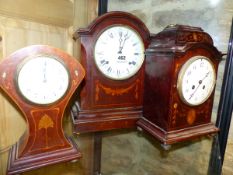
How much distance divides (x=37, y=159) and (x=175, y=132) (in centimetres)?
51

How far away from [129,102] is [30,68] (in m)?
0.43

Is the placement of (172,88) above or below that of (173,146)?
above

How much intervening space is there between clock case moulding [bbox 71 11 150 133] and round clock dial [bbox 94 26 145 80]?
0.06 feet

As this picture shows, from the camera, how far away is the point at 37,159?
0.73 metres

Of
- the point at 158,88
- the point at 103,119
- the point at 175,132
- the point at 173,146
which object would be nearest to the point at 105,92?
the point at 103,119

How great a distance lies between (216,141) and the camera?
948 millimetres

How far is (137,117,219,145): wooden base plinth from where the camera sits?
0.77m

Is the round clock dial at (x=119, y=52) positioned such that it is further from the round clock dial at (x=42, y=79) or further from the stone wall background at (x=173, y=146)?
the stone wall background at (x=173, y=146)

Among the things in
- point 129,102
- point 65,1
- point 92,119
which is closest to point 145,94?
point 129,102

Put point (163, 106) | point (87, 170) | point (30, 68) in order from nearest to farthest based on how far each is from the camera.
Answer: point (30, 68)
point (163, 106)
point (87, 170)

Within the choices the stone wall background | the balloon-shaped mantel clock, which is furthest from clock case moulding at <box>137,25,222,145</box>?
the balloon-shaped mantel clock

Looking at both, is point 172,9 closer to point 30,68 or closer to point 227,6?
point 227,6

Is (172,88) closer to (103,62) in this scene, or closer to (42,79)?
(103,62)

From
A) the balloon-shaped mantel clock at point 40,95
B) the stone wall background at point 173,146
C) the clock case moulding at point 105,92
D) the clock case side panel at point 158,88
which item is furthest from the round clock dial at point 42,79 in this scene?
the stone wall background at point 173,146
